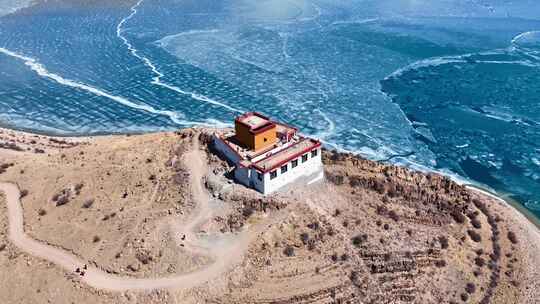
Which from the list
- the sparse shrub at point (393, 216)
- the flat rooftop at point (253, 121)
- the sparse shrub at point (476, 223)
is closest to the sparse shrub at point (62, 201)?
the flat rooftop at point (253, 121)

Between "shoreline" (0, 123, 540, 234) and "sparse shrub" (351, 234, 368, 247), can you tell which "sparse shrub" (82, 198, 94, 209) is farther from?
"shoreline" (0, 123, 540, 234)

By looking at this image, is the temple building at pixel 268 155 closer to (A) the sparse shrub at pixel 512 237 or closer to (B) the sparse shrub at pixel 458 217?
(B) the sparse shrub at pixel 458 217

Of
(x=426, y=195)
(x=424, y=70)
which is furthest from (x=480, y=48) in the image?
(x=426, y=195)

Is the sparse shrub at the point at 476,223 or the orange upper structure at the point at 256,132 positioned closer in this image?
the orange upper structure at the point at 256,132

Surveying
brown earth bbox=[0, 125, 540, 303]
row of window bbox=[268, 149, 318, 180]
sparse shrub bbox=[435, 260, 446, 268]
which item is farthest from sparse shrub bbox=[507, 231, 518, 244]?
row of window bbox=[268, 149, 318, 180]

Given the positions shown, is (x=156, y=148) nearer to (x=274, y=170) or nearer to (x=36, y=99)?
(x=274, y=170)

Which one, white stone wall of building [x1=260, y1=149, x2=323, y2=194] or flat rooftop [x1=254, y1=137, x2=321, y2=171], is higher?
flat rooftop [x1=254, y1=137, x2=321, y2=171]
